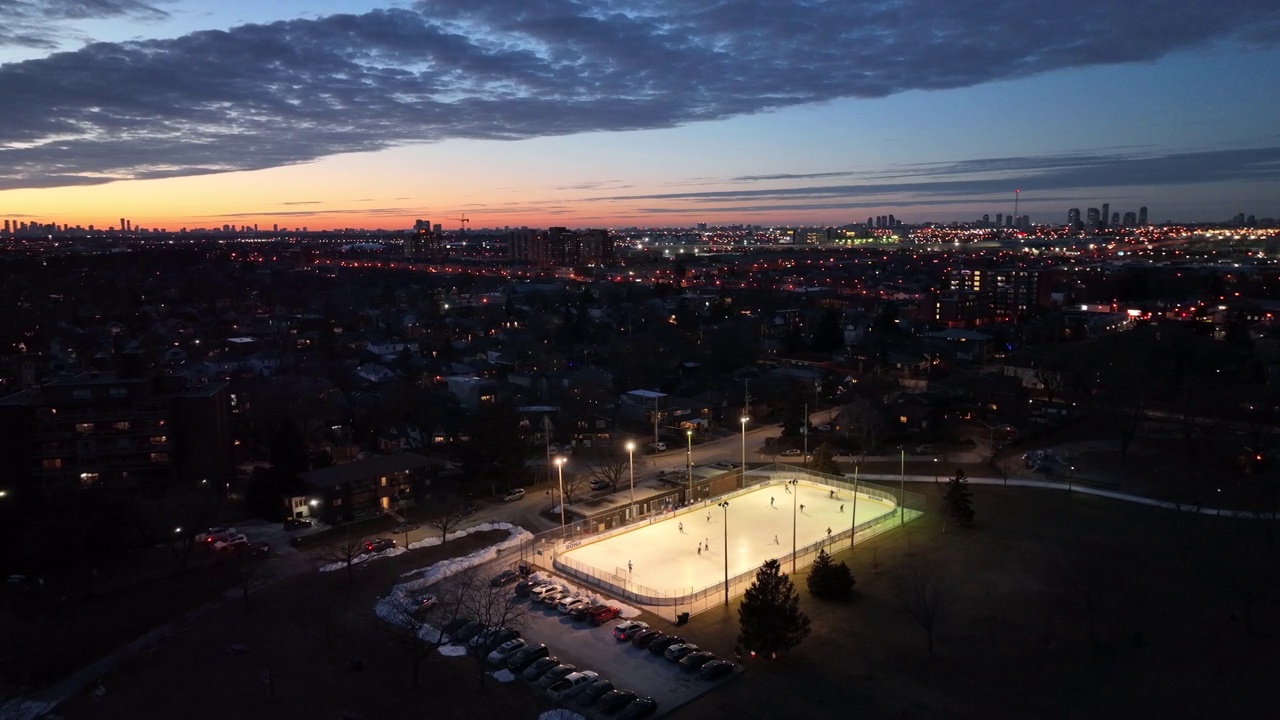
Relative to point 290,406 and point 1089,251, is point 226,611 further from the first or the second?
point 1089,251

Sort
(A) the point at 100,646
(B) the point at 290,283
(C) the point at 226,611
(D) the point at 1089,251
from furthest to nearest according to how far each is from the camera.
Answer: (D) the point at 1089,251 < (B) the point at 290,283 < (C) the point at 226,611 < (A) the point at 100,646

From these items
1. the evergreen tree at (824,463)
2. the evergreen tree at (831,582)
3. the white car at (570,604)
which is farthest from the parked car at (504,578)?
the evergreen tree at (824,463)

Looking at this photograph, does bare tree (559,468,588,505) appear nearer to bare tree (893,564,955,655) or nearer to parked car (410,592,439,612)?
parked car (410,592,439,612)

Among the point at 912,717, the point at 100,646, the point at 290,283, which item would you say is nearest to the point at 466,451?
the point at 100,646

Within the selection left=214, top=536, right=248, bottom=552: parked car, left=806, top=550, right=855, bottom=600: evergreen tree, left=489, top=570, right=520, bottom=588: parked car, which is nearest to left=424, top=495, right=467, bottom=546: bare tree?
left=489, top=570, right=520, bottom=588: parked car

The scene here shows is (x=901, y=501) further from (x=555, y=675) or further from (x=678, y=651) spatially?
(x=555, y=675)

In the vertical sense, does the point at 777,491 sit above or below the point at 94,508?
below

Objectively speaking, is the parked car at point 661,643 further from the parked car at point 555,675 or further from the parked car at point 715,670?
the parked car at point 555,675

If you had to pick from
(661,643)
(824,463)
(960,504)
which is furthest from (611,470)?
(661,643)
